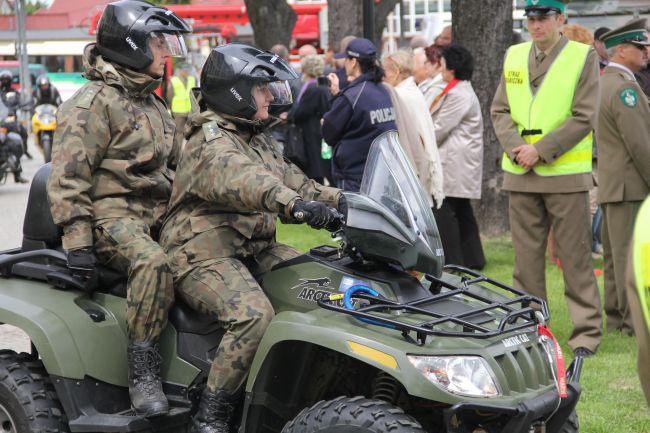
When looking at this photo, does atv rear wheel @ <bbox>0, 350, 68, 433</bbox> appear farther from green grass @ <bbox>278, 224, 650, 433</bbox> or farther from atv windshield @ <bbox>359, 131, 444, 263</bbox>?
green grass @ <bbox>278, 224, 650, 433</bbox>

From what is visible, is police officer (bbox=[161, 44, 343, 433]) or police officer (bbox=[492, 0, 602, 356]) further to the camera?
police officer (bbox=[492, 0, 602, 356])

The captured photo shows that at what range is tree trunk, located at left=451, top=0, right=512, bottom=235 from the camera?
39.6 ft

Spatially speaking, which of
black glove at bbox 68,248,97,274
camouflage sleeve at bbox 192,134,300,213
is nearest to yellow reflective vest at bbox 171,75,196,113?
black glove at bbox 68,248,97,274

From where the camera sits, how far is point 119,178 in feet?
17.1

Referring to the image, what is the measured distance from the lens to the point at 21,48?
39938mm

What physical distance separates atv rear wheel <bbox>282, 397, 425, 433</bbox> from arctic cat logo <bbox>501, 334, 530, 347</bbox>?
491mm

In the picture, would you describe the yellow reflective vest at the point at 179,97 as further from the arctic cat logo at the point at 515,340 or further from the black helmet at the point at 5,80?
the arctic cat logo at the point at 515,340

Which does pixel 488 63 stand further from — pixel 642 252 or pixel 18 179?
pixel 18 179

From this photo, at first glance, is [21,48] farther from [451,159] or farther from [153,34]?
[153,34]

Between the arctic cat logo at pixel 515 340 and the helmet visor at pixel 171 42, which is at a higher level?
the helmet visor at pixel 171 42

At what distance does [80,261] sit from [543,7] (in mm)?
3814

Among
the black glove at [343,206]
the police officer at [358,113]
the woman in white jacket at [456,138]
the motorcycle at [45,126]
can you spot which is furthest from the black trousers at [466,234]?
the motorcycle at [45,126]

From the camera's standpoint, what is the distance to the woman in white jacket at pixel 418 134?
29.9ft

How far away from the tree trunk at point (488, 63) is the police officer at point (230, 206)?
7.18 meters
